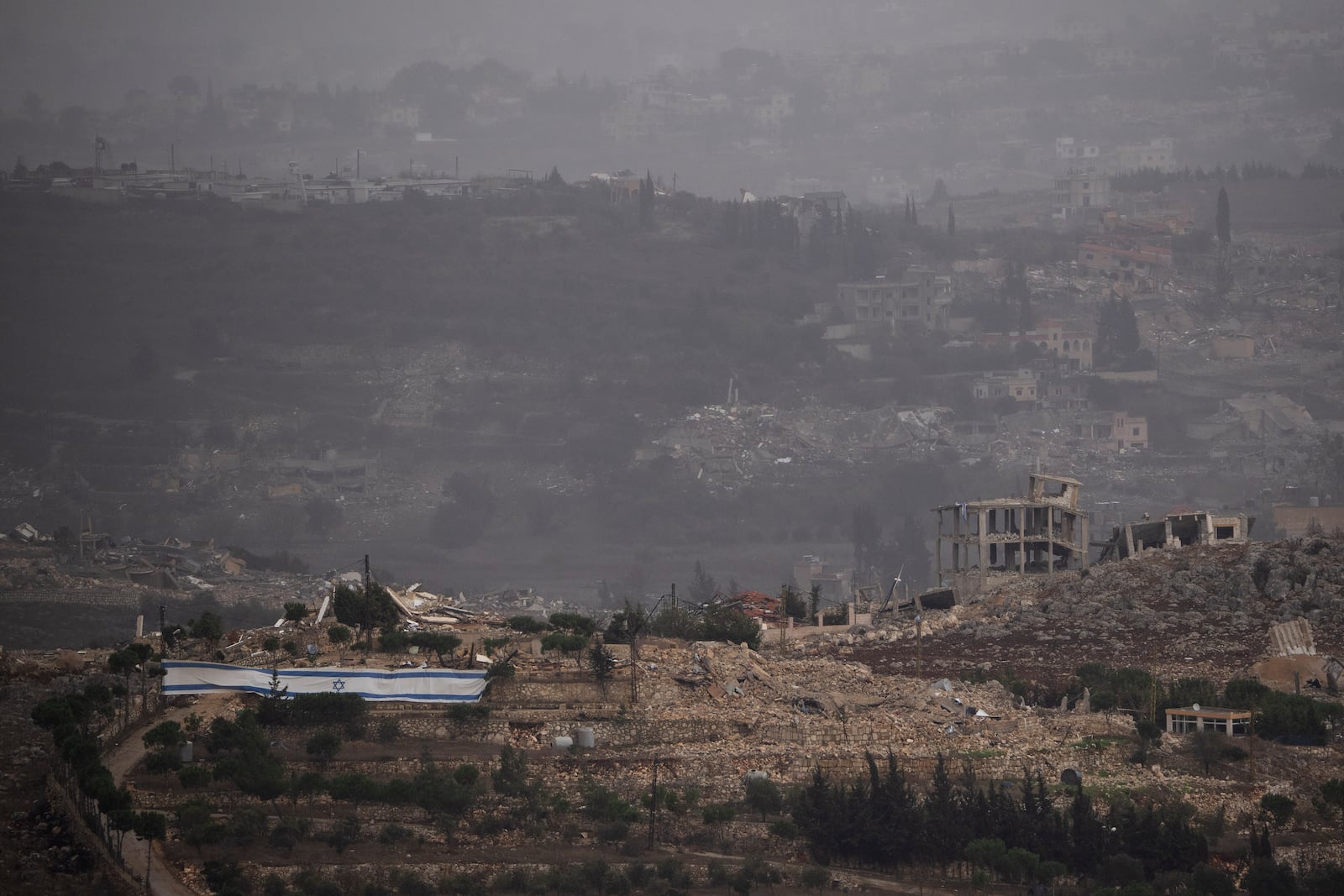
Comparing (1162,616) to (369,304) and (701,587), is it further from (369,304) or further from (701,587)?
(369,304)

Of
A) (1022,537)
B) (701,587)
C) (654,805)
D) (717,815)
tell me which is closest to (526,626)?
(654,805)

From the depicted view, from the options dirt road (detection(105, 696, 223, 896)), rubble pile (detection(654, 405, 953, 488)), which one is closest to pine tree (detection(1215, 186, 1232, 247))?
rubble pile (detection(654, 405, 953, 488))

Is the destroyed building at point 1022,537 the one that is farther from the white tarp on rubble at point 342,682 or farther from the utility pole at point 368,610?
the white tarp on rubble at point 342,682

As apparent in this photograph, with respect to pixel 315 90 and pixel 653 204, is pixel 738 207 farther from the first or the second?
pixel 315 90

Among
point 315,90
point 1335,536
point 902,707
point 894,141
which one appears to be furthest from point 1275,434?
point 315,90

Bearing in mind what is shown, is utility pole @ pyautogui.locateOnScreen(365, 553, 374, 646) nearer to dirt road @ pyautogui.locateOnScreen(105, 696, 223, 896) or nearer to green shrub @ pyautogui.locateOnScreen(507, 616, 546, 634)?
green shrub @ pyautogui.locateOnScreen(507, 616, 546, 634)

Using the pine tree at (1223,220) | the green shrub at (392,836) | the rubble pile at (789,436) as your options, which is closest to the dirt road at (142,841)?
the green shrub at (392,836)
